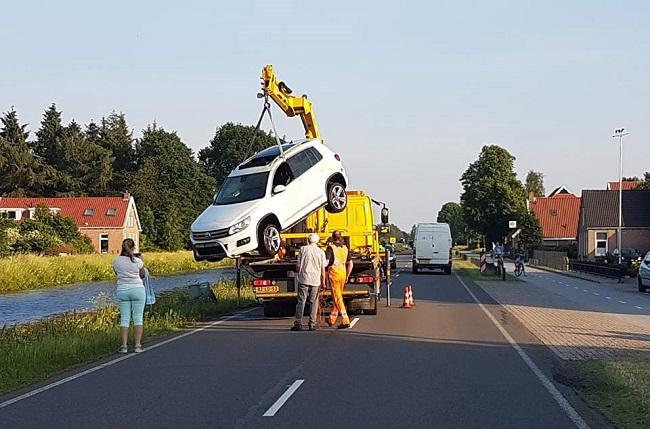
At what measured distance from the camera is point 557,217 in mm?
102188

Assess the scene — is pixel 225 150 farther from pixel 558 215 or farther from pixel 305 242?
pixel 305 242

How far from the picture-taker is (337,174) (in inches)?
881

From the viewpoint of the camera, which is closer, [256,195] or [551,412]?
[551,412]

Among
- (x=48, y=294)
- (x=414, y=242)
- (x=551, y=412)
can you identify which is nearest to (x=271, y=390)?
(x=551, y=412)

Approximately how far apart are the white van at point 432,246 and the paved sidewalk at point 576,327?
779 inches

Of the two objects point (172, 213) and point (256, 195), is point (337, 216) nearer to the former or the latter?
point (256, 195)

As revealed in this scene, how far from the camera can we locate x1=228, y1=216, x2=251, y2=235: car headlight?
1961 cm

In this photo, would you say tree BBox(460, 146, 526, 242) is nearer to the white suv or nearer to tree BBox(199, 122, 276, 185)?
tree BBox(199, 122, 276, 185)

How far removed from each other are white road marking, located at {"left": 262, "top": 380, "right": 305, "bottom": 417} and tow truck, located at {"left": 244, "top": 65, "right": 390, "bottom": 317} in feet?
28.3

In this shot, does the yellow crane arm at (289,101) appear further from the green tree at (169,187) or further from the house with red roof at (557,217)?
the house with red roof at (557,217)

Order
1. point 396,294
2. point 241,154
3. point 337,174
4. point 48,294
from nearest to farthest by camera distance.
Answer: point 337,174 < point 396,294 < point 48,294 < point 241,154

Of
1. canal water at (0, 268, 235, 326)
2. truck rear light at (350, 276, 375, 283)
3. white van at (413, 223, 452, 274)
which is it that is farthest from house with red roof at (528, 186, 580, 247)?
truck rear light at (350, 276, 375, 283)

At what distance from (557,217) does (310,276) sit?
88005 millimetres

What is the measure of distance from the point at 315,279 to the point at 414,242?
35.7 meters
